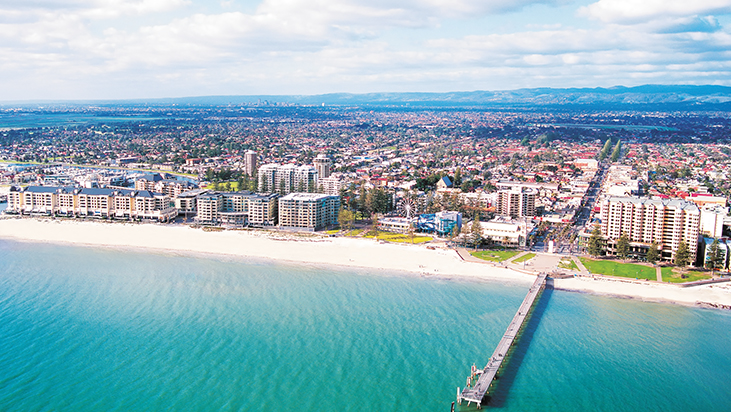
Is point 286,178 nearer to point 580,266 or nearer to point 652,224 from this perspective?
point 580,266

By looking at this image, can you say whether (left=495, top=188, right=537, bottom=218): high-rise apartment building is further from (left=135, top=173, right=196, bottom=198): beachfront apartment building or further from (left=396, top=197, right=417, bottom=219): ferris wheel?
(left=135, top=173, right=196, bottom=198): beachfront apartment building

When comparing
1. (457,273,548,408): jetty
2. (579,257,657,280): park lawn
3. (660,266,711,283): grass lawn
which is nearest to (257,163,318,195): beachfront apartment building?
(579,257,657,280): park lawn

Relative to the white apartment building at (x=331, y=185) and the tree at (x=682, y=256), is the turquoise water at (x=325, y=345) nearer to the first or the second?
the tree at (x=682, y=256)

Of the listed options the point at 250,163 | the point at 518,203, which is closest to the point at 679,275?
the point at 518,203

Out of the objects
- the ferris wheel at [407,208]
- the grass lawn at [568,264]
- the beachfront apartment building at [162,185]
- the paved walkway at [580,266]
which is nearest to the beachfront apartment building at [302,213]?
the ferris wheel at [407,208]

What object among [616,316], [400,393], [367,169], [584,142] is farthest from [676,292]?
[584,142]
